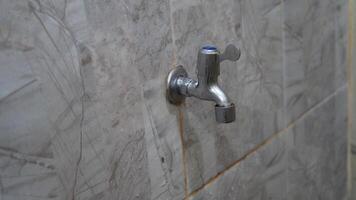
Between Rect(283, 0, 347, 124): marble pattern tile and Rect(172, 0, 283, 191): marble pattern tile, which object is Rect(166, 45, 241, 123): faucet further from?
Rect(283, 0, 347, 124): marble pattern tile

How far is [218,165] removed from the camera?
87 cm

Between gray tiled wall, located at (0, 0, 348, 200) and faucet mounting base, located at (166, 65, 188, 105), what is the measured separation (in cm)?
1

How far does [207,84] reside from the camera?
0.69m

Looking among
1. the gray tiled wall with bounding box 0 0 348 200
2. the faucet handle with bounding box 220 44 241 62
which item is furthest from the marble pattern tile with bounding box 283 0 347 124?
the faucet handle with bounding box 220 44 241 62

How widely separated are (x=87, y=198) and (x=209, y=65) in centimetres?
24

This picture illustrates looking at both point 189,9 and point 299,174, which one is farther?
point 299,174

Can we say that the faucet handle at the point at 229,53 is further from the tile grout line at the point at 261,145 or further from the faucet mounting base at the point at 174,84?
the tile grout line at the point at 261,145

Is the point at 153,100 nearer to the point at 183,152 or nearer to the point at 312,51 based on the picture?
the point at 183,152

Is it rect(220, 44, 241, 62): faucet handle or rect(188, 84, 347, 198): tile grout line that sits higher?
Answer: rect(220, 44, 241, 62): faucet handle

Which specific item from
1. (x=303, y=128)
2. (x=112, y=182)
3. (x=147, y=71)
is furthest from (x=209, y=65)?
(x=303, y=128)

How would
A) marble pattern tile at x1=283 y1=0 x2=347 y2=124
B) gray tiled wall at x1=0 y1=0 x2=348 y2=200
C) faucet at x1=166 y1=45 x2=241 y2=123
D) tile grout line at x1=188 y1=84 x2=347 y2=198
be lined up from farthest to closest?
marble pattern tile at x1=283 y1=0 x2=347 y2=124 < tile grout line at x1=188 y1=84 x2=347 y2=198 < faucet at x1=166 y1=45 x2=241 y2=123 < gray tiled wall at x1=0 y1=0 x2=348 y2=200

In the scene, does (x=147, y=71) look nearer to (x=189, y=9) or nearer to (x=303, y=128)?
(x=189, y=9)

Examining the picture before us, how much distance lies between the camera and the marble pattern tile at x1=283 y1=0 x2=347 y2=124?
1.03 m

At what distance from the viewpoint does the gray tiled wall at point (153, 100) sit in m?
0.53
